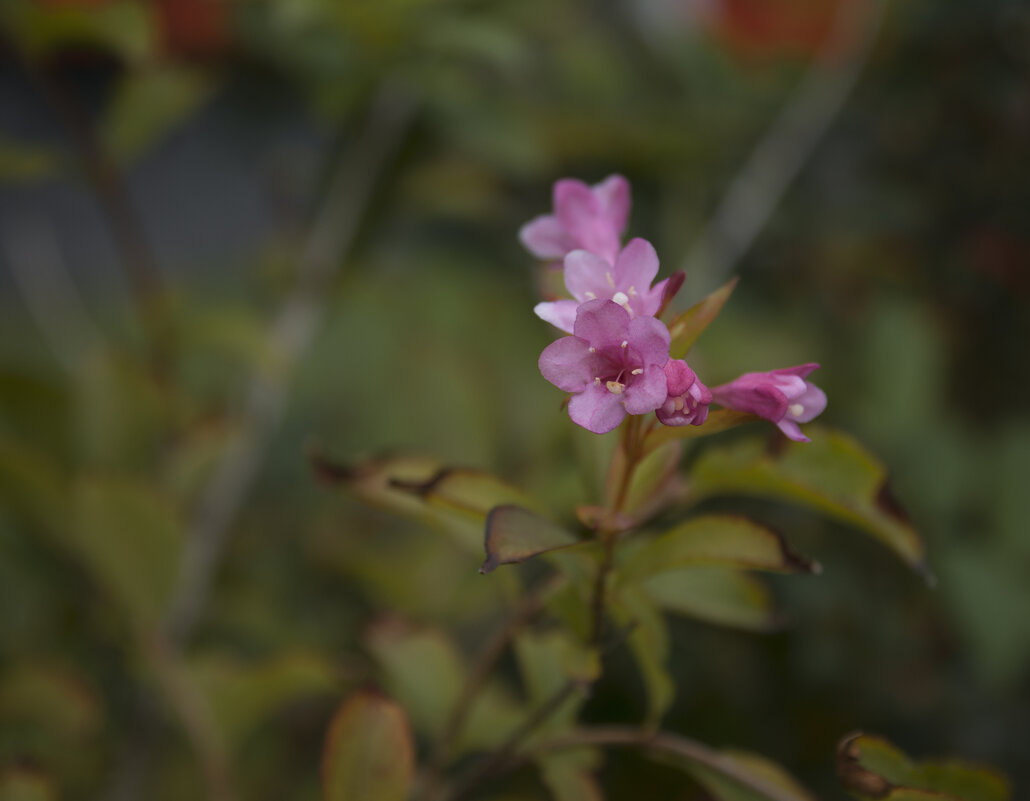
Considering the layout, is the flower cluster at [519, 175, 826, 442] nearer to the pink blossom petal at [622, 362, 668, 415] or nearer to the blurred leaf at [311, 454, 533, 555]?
A: the pink blossom petal at [622, 362, 668, 415]

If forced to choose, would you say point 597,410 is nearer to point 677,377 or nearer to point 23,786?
point 677,377

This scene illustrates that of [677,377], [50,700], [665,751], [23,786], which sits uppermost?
A: [677,377]

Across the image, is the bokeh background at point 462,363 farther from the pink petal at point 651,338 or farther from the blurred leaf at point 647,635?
the pink petal at point 651,338

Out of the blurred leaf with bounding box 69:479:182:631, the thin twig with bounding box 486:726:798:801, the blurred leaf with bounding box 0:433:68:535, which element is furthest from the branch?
the blurred leaf with bounding box 0:433:68:535

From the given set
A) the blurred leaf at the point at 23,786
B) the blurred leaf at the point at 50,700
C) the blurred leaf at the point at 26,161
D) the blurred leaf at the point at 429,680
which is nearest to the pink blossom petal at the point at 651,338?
the blurred leaf at the point at 429,680

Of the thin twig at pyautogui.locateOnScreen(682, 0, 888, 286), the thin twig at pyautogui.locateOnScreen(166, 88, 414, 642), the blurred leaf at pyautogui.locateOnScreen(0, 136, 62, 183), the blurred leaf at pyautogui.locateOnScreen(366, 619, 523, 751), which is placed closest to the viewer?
the blurred leaf at pyautogui.locateOnScreen(366, 619, 523, 751)

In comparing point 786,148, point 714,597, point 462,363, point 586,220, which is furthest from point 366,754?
point 786,148

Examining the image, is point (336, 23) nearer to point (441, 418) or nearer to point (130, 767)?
point (441, 418)
